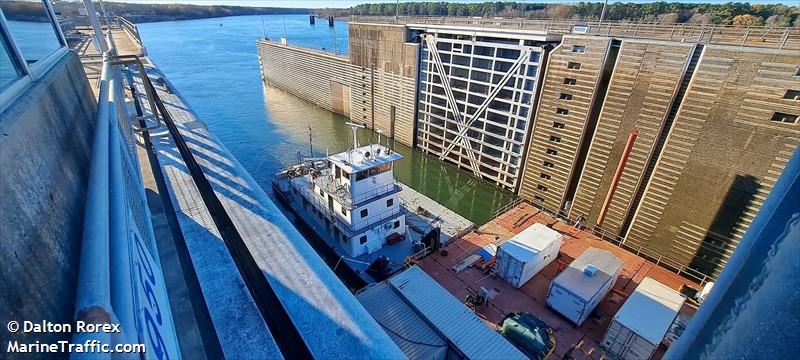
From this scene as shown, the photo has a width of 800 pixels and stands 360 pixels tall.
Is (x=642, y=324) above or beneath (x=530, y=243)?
beneath

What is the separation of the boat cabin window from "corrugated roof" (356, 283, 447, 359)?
4.75 metres

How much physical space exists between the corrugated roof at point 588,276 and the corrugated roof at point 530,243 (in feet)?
3.86

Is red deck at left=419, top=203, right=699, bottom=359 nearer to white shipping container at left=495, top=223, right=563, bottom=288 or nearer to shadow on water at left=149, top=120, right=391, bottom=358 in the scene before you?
white shipping container at left=495, top=223, right=563, bottom=288

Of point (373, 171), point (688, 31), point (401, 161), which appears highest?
point (688, 31)

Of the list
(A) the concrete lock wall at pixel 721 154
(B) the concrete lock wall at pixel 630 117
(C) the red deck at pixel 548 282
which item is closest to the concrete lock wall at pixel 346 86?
(B) the concrete lock wall at pixel 630 117

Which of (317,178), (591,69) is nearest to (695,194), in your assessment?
(591,69)

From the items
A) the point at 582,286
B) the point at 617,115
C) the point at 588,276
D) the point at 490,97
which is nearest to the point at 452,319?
the point at 582,286

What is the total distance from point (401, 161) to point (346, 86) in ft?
41.5

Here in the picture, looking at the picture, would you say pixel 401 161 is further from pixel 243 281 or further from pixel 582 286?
pixel 243 281

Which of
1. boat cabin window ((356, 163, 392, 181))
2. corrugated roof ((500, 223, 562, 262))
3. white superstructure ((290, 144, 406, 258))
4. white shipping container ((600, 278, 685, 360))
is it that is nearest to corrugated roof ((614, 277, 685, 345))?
white shipping container ((600, 278, 685, 360))

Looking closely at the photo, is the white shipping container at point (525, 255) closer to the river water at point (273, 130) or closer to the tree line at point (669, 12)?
the river water at point (273, 130)

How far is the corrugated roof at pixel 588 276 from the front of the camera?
36.6ft

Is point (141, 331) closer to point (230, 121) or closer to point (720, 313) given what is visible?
point (720, 313)

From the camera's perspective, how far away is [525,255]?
1242 centimetres
